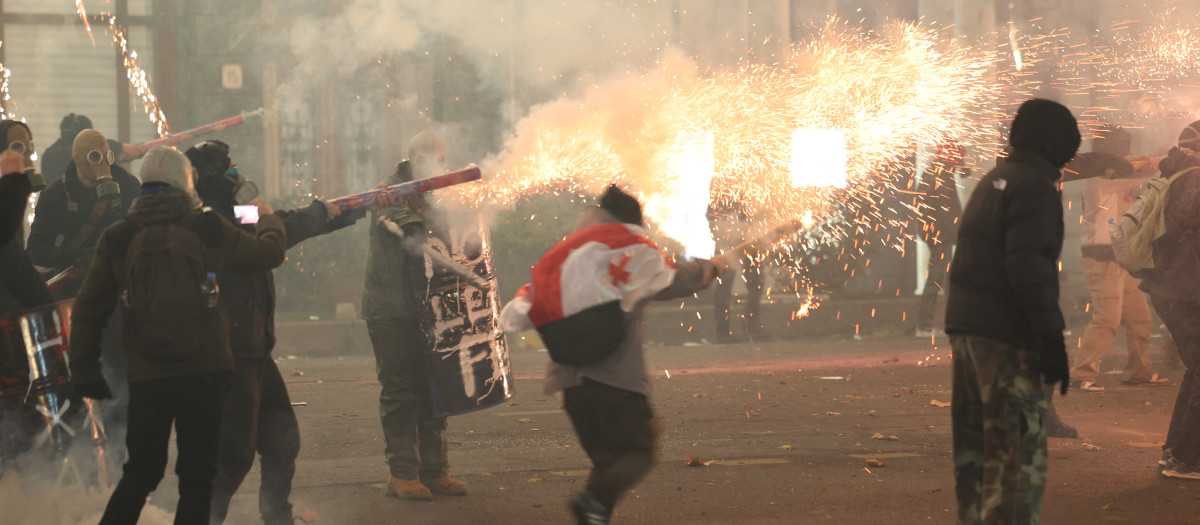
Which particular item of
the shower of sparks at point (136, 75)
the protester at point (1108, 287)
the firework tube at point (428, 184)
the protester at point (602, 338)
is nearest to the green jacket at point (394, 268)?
the firework tube at point (428, 184)

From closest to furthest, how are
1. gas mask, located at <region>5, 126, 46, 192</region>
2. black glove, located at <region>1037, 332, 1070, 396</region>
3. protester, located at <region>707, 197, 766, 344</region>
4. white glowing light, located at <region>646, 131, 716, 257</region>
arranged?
black glove, located at <region>1037, 332, 1070, 396</region> → gas mask, located at <region>5, 126, 46, 192</region> → white glowing light, located at <region>646, 131, 716, 257</region> → protester, located at <region>707, 197, 766, 344</region>

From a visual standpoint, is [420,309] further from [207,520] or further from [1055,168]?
[1055,168]

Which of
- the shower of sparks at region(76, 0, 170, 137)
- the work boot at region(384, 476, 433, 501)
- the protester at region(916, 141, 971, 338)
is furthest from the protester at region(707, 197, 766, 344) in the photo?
the shower of sparks at region(76, 0, 170, 137)

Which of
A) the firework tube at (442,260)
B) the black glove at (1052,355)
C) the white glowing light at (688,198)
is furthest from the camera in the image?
the white glowing light at (688,198)

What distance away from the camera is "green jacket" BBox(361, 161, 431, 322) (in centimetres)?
557

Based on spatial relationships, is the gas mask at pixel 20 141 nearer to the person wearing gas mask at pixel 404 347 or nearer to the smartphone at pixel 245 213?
the smartphone at pixel 245 213

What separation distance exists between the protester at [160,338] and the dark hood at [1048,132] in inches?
110

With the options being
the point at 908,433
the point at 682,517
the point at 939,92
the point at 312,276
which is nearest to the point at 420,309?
the point at 682,517

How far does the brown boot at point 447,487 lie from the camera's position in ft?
18.6

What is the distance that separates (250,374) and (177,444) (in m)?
0.58

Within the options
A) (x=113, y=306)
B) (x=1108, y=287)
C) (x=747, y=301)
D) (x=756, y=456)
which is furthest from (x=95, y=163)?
(x=747, y=301)

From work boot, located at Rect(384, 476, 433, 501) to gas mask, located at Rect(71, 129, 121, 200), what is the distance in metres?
1.91

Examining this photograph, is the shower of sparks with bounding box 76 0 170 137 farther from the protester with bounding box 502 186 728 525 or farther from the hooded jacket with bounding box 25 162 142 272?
the protester with bounding box 502 186 728 525

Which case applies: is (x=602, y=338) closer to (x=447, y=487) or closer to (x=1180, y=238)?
(x=447, y=487)
